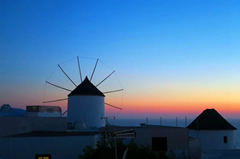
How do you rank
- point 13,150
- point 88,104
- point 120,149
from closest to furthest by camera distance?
point 120,149
point 13,150
point 88,104

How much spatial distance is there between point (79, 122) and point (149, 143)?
22.4ft

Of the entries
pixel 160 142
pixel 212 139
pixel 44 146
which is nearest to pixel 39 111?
pixel 44 146

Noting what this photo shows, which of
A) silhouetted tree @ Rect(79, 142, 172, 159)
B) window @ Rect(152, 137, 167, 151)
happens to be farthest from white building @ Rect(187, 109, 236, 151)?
silhouetted tree @ Rect(79, 142, 172, 159)

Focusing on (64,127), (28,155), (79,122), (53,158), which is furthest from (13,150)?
(79,122)

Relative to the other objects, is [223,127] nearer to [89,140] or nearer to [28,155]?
[89,140]

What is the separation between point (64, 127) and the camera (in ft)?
61.7

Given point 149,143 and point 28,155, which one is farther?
point 149,143

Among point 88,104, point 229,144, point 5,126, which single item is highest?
point 88,104

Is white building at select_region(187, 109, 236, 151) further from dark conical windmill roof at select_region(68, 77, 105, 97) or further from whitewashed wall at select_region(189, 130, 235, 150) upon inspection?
dark conical windmill roof at select_region(68, 77, 105, 97)

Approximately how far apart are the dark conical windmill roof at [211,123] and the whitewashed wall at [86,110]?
31.0ft

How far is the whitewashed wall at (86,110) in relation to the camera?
2409 cm

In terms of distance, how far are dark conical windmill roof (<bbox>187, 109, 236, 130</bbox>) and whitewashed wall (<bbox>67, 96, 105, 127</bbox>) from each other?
31.0ft

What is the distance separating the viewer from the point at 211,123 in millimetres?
27859

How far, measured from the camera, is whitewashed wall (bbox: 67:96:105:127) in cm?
2409
